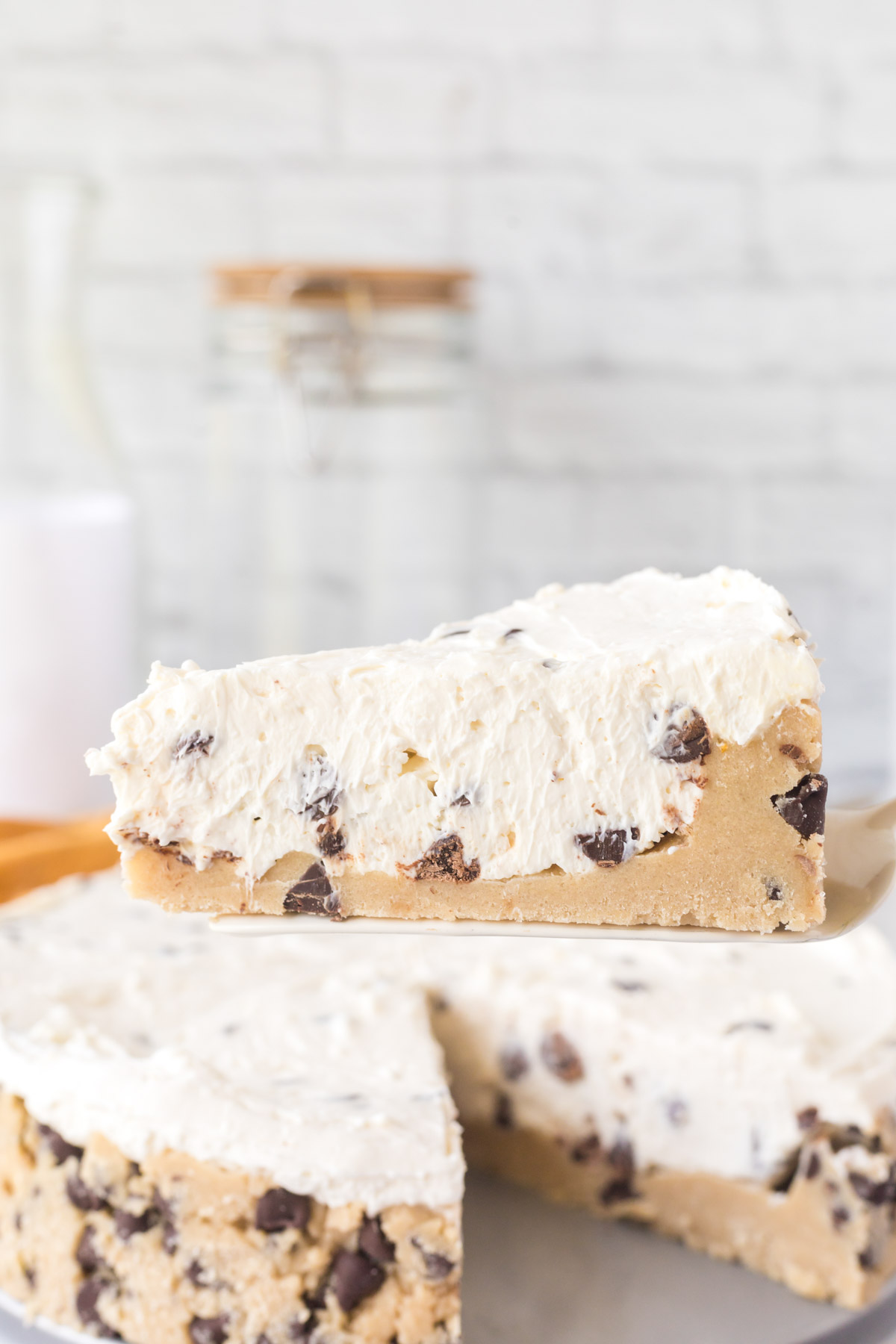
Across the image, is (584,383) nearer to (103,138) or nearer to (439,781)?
(103,138)

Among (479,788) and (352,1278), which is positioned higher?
(479,788)

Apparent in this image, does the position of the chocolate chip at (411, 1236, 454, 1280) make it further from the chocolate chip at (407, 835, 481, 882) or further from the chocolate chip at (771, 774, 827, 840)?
the chocolate chip at (771, 774, 827, 840)

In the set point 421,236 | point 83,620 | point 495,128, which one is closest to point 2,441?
point 83,620

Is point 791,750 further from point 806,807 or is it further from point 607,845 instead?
point 607,845

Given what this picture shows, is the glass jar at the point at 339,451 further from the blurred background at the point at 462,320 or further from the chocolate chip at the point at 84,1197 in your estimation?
the chocolate chip at the point at 84,1197

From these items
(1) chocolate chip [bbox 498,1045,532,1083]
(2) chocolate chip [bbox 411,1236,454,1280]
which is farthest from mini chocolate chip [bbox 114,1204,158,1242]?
(1) chocolate chip [bbox 498,1045,532,1083]

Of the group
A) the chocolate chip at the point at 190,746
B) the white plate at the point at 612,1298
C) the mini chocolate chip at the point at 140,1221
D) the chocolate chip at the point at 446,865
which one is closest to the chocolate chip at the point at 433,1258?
the white plate at the point at 612,1298

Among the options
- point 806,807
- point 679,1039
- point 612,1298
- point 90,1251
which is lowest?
point 612,1298

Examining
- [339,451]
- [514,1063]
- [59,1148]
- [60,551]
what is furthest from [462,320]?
[59,1148]
